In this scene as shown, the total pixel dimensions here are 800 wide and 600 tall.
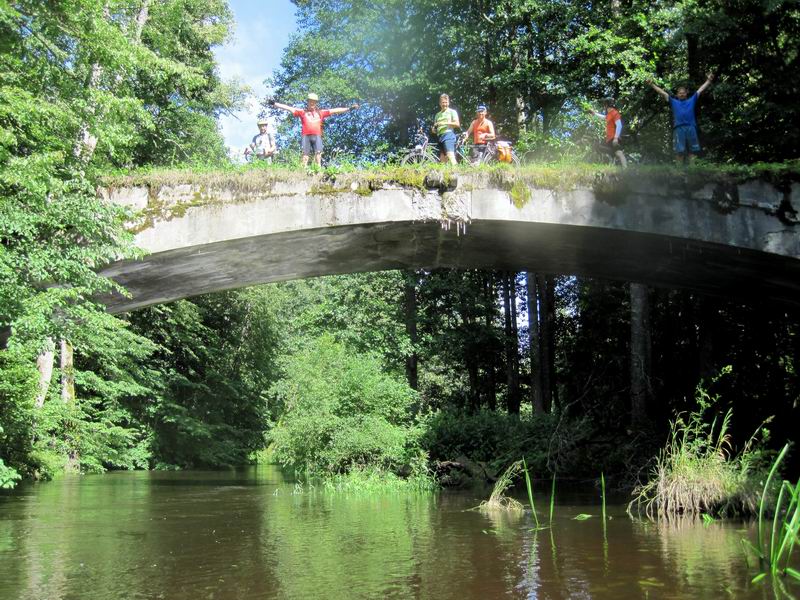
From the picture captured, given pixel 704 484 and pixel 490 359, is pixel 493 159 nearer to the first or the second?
pixel 704 484

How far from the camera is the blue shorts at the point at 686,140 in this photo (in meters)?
11.1

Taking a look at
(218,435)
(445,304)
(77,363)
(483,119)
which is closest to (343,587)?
(483,119)

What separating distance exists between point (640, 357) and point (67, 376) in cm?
1570

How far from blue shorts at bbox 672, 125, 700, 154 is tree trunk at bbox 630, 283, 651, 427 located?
4.84m

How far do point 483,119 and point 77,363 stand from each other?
18.5m

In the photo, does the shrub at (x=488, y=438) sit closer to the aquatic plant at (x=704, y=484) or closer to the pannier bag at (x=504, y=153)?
the pannier bag at (x=504, y=153)

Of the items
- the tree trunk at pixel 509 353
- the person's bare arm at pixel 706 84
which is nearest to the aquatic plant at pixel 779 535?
the person's bare arm at pixel 706 84

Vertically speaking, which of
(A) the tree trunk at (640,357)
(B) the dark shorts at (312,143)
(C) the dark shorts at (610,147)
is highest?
(B) the dark shorts at (312,143)

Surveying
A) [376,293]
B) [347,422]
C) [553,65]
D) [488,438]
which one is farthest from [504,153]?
[376,293]

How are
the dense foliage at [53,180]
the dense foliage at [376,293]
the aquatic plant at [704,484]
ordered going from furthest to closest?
the dense foliage at [376,293]
the dense foliage at [53,180]
the aquatic plant at [704,484]

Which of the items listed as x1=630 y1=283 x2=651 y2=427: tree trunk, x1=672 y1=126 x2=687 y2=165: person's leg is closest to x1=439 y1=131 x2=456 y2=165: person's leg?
x1=672 y1=126 x2=687 y2=165: person's leg

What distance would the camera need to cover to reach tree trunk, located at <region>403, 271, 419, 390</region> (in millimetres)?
24559

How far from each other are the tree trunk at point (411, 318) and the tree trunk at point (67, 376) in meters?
10.1

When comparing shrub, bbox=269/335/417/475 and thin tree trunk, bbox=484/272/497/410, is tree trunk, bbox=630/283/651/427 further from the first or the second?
thin tree trunk, bbox=484/272/497/410
